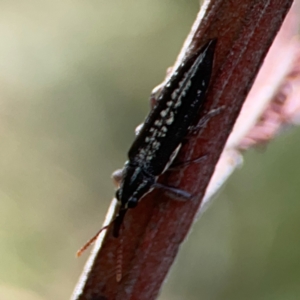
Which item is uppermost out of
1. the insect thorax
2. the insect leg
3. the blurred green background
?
the blurred green background

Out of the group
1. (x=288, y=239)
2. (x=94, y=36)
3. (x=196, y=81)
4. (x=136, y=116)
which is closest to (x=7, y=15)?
(x=94, y=36)

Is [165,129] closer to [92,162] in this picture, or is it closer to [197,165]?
[197,165]

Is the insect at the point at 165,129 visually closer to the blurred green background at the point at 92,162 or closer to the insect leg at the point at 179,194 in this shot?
the insect leg at the point at 179,194

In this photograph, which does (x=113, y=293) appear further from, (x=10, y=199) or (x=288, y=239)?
(x=288, y=239)

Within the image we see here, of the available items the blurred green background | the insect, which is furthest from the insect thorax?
the blurred green background

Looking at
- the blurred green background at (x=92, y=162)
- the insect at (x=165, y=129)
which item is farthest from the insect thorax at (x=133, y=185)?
the blurred green background at (x=92, y=162)

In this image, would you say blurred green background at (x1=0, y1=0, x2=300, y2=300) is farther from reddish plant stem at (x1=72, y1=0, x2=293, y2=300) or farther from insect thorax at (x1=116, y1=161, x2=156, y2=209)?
reddish plant stem at (x1=72, y1=0, x2=293, y2=300)

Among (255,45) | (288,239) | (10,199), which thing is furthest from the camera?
(288,239)
